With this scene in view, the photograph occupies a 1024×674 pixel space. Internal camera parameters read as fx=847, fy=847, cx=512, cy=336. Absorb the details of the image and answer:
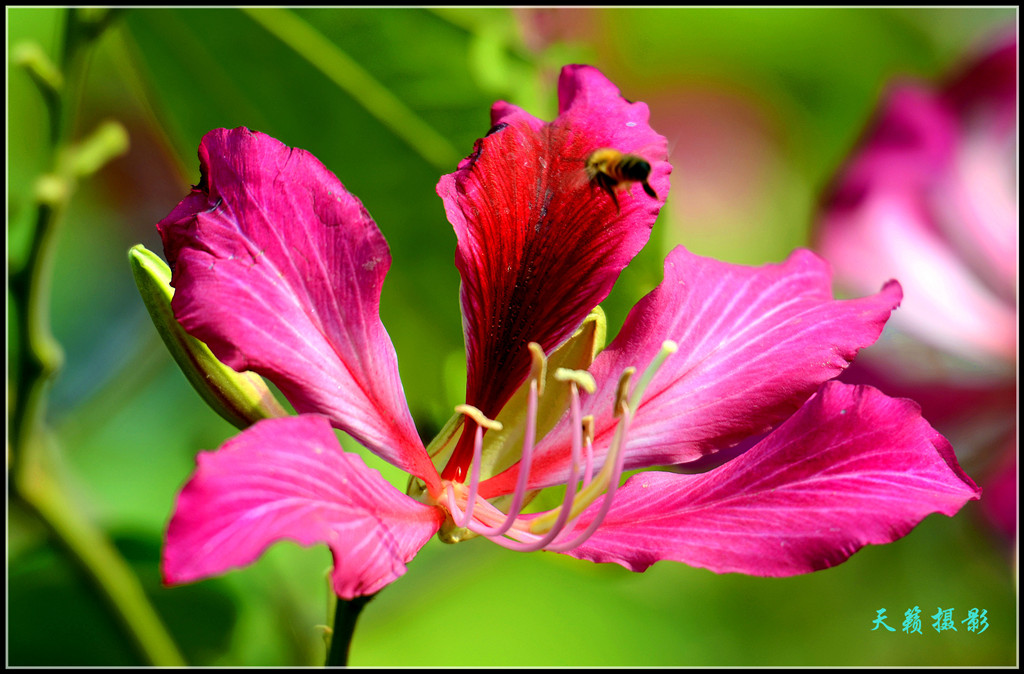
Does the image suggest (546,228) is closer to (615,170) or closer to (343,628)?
(615,170)

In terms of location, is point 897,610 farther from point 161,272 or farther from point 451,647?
point 161,272

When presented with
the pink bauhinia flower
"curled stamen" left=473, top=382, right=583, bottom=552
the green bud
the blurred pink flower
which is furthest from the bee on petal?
the blurred pink flower

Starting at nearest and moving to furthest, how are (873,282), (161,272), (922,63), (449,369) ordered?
1. (161,272)
2. (449,369)
3. (873,282)
4. (922,63)

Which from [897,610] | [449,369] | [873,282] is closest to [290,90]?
[449,369]

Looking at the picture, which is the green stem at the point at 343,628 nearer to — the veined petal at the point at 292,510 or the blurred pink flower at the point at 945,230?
the veined petal at the point at 292,510

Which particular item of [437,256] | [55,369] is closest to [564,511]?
[437,256]

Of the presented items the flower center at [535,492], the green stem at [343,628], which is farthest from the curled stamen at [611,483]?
the green stem at [343,628]
